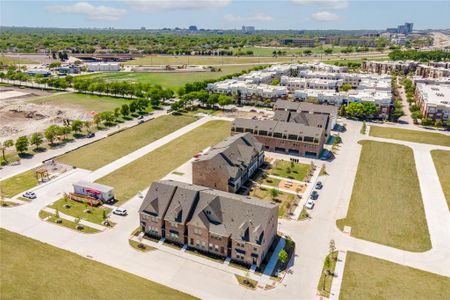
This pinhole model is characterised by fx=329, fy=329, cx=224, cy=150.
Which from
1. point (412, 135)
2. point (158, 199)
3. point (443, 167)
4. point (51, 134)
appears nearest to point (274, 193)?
point (158, 199)

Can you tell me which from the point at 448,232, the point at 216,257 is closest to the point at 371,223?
the point at 448,232

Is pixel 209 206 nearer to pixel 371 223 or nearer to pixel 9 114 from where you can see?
pixel 371 223

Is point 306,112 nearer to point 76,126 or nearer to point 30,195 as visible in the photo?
point 76,126

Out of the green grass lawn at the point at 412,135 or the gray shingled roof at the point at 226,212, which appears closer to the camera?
the gray shingled roof at the point at 226,212

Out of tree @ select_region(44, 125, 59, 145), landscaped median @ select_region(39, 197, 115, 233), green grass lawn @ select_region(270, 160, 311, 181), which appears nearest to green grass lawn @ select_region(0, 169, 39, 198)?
landscaped median @ select_region(39, 197, 115, 233)

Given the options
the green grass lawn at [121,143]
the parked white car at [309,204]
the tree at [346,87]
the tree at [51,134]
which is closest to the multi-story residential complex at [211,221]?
the parked white car at [309,204]

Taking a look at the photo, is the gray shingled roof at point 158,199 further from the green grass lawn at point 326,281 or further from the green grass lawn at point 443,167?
the green grass lawn at point 443,167
